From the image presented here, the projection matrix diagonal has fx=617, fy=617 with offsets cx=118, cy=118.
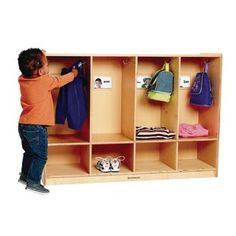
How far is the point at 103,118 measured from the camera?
6.95m

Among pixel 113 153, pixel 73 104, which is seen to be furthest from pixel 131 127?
pixel 73 104

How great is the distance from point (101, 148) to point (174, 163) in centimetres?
86

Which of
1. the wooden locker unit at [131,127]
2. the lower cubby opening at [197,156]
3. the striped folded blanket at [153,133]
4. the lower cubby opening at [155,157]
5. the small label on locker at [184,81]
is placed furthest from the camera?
the small label on locker at [184,81]

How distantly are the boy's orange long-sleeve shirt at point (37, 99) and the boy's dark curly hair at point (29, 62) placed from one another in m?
0.08

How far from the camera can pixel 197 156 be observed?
735 cm

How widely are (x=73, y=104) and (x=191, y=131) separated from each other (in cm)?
142

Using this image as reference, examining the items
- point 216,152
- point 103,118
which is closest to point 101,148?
point 103,118

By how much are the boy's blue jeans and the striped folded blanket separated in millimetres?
1070

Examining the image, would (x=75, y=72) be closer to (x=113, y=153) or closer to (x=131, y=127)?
(x=131, y=127)

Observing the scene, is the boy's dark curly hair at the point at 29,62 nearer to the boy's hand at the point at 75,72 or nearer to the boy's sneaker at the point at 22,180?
the boy's hand at the point at 75,72

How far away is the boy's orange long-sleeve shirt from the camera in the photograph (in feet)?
19.8

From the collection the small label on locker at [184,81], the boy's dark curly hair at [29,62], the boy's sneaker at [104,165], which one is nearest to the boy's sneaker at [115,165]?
the boy's sneaker at [104,165]

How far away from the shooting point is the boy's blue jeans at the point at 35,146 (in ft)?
20.0

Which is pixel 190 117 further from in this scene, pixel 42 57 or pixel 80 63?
pixel 42 57
